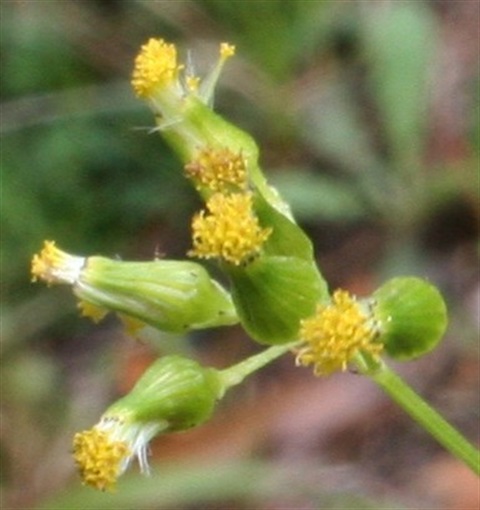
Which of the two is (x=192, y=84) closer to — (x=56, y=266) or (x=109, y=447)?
(x=56, y=266)

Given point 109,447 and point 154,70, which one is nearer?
point 109,447

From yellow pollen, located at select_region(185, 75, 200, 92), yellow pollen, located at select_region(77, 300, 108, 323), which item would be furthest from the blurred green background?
yellow pollen, located at select_region(185, 75, 200, 92)

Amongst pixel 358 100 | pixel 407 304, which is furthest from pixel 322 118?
pixel 407 304

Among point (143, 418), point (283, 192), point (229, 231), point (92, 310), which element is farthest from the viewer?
point (283, 192)

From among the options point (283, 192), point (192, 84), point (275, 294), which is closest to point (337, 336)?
point (275, 294)

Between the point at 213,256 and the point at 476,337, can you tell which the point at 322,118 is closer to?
the point at 476,337

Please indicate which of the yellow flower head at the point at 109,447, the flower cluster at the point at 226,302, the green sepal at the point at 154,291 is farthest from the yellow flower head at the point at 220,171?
the yellow flower head at the point at 109,447

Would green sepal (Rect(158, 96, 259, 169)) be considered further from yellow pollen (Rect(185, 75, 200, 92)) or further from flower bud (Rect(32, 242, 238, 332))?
flower bud (Rect(32, 242, 238, 332))
